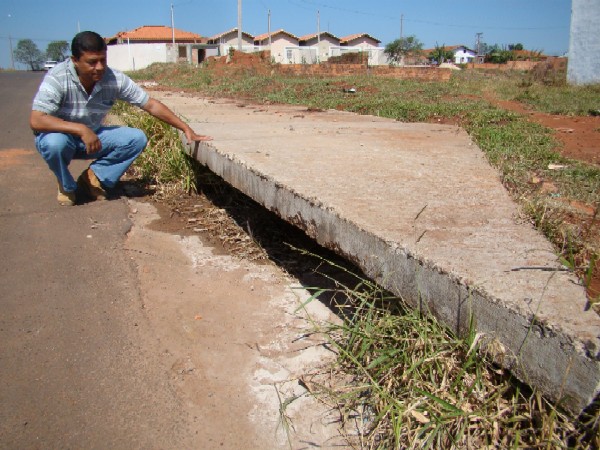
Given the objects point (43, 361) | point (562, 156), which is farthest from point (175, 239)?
point (562, 156)

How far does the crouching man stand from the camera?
3029 millimetres

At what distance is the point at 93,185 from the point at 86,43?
3.28 ft

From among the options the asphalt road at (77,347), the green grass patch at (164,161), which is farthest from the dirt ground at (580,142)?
the green grass patch at (164,161)

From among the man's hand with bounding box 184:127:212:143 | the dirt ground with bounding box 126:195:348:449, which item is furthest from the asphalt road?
the man's hand with bounding box 184:127:212:143

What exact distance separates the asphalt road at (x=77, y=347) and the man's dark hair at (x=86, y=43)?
1038 millimetres

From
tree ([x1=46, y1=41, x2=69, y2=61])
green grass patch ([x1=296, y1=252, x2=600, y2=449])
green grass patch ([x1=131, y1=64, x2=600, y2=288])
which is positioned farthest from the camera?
tree ([x1=46, y1=41, x2=69, y2=61])

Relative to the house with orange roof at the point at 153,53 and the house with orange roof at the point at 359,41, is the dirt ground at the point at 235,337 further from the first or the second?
the house with orange roof at the point at 359,41

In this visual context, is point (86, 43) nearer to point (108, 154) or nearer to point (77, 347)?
point (108, 154)

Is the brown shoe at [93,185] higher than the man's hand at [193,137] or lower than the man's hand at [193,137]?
→ lower

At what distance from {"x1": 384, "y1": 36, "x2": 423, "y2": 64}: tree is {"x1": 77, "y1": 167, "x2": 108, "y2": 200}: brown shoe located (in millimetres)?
41559

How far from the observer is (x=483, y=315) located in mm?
1252

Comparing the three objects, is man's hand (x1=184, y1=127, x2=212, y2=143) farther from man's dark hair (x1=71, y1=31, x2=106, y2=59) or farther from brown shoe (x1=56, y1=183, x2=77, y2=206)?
brown shoe (x1=56, y1=183, x2=77, y2=206)

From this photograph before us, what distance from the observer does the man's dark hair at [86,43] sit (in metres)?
2.97

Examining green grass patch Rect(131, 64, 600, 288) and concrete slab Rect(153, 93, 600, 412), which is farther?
green grass patch Rect(131, 64, 600, 288)
